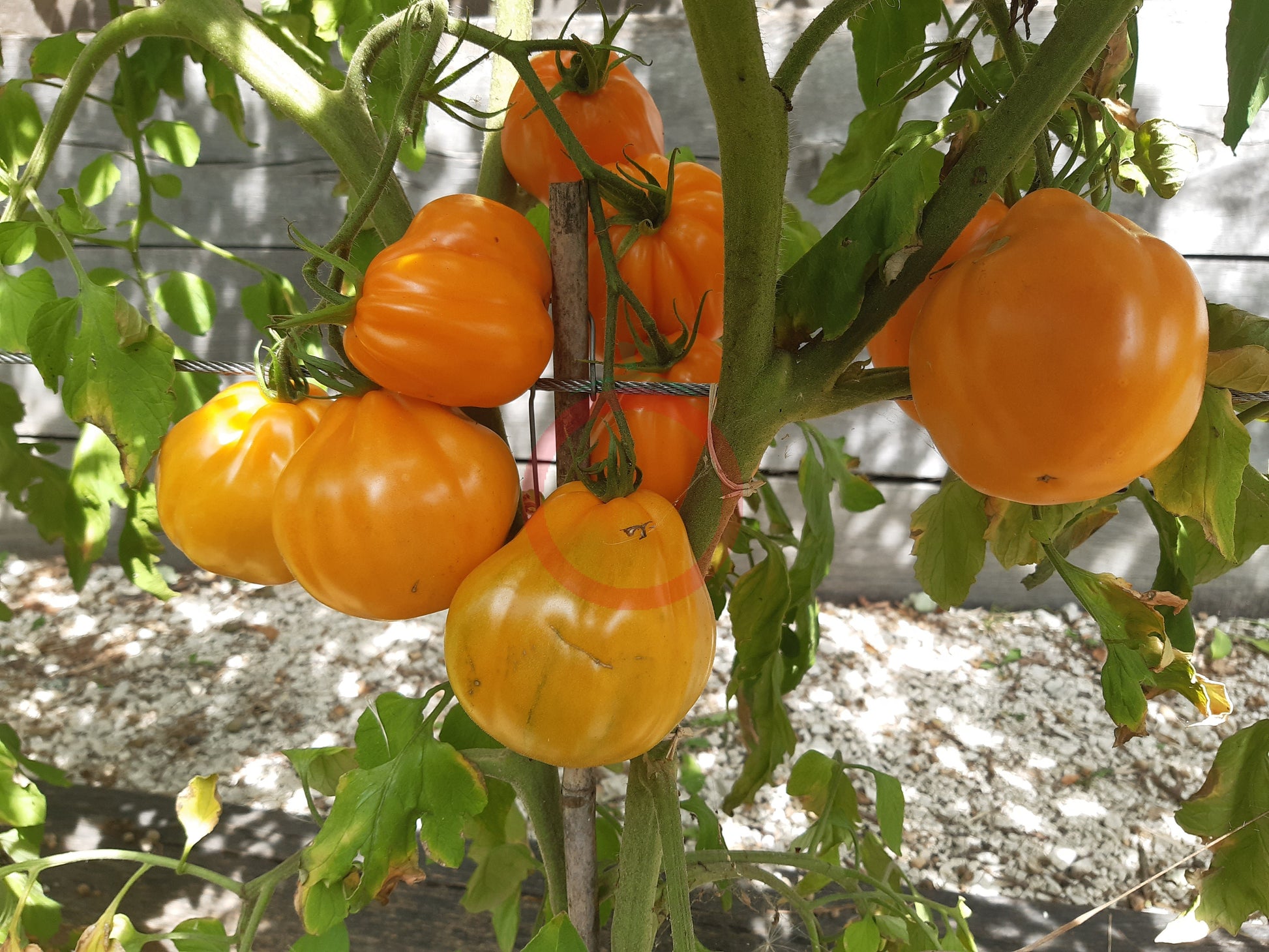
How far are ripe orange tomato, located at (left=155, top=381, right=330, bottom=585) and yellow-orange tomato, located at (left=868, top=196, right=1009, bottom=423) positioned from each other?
0.31m

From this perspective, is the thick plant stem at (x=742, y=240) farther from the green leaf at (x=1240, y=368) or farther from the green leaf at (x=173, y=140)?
the green leaf at (x=173, y=140)

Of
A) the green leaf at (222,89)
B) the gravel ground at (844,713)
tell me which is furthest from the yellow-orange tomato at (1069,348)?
the gravel ground at (844,713)

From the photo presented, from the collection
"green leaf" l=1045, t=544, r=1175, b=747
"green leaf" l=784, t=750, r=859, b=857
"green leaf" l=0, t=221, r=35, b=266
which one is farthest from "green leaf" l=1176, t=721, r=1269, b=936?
"green leaf" l=0, t=221, r=35, b=266

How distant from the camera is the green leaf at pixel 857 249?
37 cm

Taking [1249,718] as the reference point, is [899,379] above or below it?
above

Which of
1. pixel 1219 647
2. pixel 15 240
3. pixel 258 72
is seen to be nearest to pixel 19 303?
pixel 15 240

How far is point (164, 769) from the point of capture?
64.0 inches

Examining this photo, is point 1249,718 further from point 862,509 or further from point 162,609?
point 162,609

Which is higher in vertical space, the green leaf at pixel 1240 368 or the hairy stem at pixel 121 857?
the green leaf at pixel 1240 368

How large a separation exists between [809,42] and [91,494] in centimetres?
83

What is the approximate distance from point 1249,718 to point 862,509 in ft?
4.22

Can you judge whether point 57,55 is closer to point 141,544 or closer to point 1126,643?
point 141,544

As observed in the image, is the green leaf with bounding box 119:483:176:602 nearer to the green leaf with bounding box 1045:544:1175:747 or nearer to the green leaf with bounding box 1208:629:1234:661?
the green leaf with bounding box 1045:544:1175:747

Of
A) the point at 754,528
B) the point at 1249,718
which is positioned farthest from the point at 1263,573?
the point at 754,528
